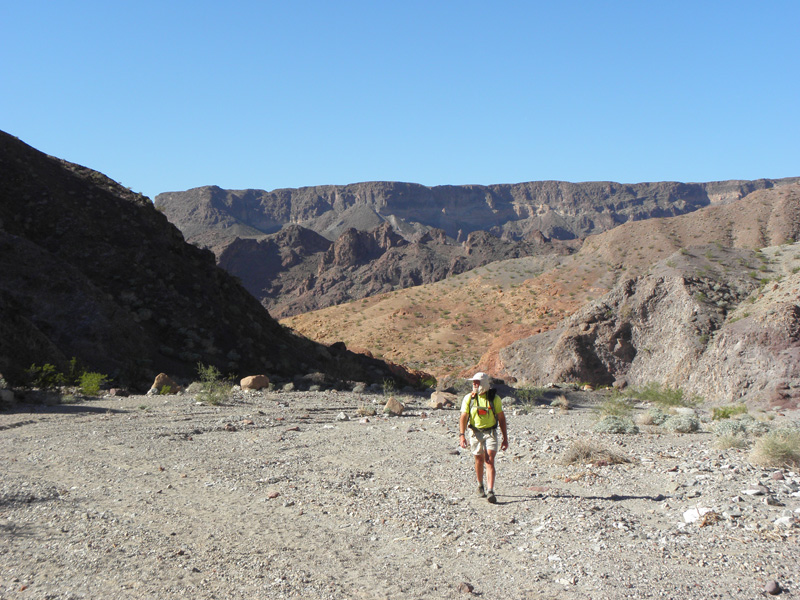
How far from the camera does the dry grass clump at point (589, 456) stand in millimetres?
8680

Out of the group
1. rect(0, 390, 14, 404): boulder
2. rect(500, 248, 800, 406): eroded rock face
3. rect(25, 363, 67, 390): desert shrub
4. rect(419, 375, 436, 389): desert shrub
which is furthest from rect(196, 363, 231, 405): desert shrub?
rect(500, 248, 800, 406): eroded rock face

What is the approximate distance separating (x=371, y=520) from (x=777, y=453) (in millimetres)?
5063

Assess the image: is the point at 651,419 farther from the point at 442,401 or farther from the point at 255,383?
the point at 255,383

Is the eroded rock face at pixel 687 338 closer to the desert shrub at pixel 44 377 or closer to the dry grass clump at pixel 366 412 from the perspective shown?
the dry grass clump at pixel 366 412

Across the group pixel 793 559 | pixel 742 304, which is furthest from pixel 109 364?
pixel 742 304

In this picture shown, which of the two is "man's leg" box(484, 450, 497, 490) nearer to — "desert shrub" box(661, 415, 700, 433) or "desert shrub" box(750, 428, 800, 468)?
"desert shrub" box(750, 428, 800, 468)

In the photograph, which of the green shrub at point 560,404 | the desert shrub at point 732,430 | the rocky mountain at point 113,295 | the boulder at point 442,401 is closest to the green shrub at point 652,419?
the desert shrub at point 732,430

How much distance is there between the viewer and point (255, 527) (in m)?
5.96

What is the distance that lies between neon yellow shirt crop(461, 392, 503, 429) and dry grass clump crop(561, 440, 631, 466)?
209cm

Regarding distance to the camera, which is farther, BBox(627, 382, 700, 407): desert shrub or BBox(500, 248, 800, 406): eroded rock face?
BBox(500, 248, 800, 406): eroded rock face

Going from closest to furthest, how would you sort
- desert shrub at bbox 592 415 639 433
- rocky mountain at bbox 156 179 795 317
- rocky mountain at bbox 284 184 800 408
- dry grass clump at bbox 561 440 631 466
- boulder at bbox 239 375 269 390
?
dry grass clump at bbox 561 440 631 466
desert shrub at bbox 592 415 639 433
boulder at bbox 239 375 269 390
rocky mountain at bbox 284 184 800 408
rocky mountain at bbox 156 179 795 317

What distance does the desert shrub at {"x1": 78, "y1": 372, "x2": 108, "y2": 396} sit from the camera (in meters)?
15.1

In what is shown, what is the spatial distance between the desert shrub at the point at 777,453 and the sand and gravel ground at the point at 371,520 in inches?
9.2

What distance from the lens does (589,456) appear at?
28.9ft
